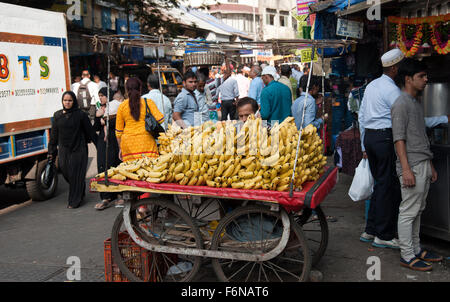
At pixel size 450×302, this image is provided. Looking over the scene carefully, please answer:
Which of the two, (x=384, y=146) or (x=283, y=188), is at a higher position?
(x=384, y=146)

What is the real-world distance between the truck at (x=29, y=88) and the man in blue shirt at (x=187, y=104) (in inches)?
94.1

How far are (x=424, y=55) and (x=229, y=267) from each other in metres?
3.59

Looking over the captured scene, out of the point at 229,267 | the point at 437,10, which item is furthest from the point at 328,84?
the point at 229,267

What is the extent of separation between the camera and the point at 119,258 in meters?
4.28

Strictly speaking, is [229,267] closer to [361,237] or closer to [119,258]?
[119,258]

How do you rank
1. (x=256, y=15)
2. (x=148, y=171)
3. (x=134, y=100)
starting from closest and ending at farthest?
1. (x=148, y=171)
2. (x=134, y=100)
3. (x=256, y=15)

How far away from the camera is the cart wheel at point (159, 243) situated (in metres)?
4.21

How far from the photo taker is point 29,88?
7406mm

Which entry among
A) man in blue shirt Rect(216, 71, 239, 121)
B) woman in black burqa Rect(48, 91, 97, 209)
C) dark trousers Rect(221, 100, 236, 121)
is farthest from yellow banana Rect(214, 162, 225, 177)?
dark trousers Rect(221, 100, 236, 121)

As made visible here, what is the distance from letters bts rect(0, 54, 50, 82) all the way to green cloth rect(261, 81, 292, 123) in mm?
3562

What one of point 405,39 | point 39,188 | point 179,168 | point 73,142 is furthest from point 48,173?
point 405,39

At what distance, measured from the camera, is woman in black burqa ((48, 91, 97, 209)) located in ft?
24.1

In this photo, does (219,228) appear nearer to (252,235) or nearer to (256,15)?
(252,235)

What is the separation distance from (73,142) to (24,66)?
1.34 metres
